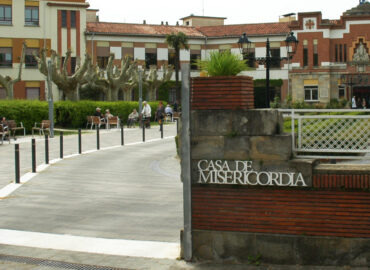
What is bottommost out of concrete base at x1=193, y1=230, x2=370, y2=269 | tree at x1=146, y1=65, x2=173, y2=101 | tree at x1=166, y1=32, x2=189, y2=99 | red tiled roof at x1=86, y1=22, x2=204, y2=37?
concrete base at x1=193, y1=230, x2=370, y2=269

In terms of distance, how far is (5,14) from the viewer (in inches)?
1973

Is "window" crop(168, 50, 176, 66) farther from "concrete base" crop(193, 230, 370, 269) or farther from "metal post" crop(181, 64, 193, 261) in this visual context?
"concrete base" crop(193, 230, 370, 269)

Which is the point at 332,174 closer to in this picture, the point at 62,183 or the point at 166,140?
the point at 62,183

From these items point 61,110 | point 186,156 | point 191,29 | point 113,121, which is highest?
point 191,29

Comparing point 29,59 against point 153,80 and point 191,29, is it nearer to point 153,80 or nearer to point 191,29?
point 153,80

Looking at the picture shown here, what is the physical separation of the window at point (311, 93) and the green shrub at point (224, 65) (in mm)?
49406

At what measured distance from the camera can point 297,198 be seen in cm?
682

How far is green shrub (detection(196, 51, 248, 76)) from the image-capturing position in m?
7.34

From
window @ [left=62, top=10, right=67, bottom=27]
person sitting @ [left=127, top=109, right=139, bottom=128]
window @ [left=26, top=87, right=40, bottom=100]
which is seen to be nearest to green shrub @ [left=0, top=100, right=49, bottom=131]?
person sitting @ [left=127, top=109, right=139, bottom=128]

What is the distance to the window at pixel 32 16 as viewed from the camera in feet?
167

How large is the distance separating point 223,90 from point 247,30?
2124 inches

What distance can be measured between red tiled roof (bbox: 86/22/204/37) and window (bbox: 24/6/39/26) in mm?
5162

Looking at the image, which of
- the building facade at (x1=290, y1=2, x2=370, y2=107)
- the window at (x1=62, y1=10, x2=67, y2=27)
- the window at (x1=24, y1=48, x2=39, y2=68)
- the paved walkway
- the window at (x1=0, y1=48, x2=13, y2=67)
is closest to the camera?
the paved walkway

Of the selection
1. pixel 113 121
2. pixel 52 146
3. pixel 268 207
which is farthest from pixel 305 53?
pixel 268 207
